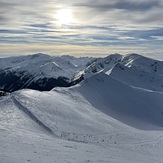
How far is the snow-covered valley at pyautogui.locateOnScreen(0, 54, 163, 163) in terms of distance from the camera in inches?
1161

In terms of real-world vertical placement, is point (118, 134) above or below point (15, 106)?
below

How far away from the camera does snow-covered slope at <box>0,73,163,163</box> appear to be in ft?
96.8

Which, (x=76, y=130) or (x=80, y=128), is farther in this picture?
(x=80, y=128)

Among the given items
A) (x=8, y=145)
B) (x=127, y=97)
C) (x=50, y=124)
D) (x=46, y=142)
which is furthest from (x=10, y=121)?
(x=127, y=97)

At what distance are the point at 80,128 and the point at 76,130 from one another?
1.81 meters

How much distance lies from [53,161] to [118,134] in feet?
82.9

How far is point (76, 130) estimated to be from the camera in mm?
47188

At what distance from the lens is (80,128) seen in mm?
48875

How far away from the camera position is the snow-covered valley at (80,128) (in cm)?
2950

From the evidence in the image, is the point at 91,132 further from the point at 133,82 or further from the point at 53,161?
the point at 133,82

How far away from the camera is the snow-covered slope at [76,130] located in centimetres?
2952

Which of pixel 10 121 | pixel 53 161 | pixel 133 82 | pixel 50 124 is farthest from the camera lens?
pixel 133 82

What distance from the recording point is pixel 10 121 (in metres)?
41.5

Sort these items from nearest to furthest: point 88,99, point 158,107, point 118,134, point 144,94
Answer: point 118,134
point 88,99
point 158,107
point 144,94
